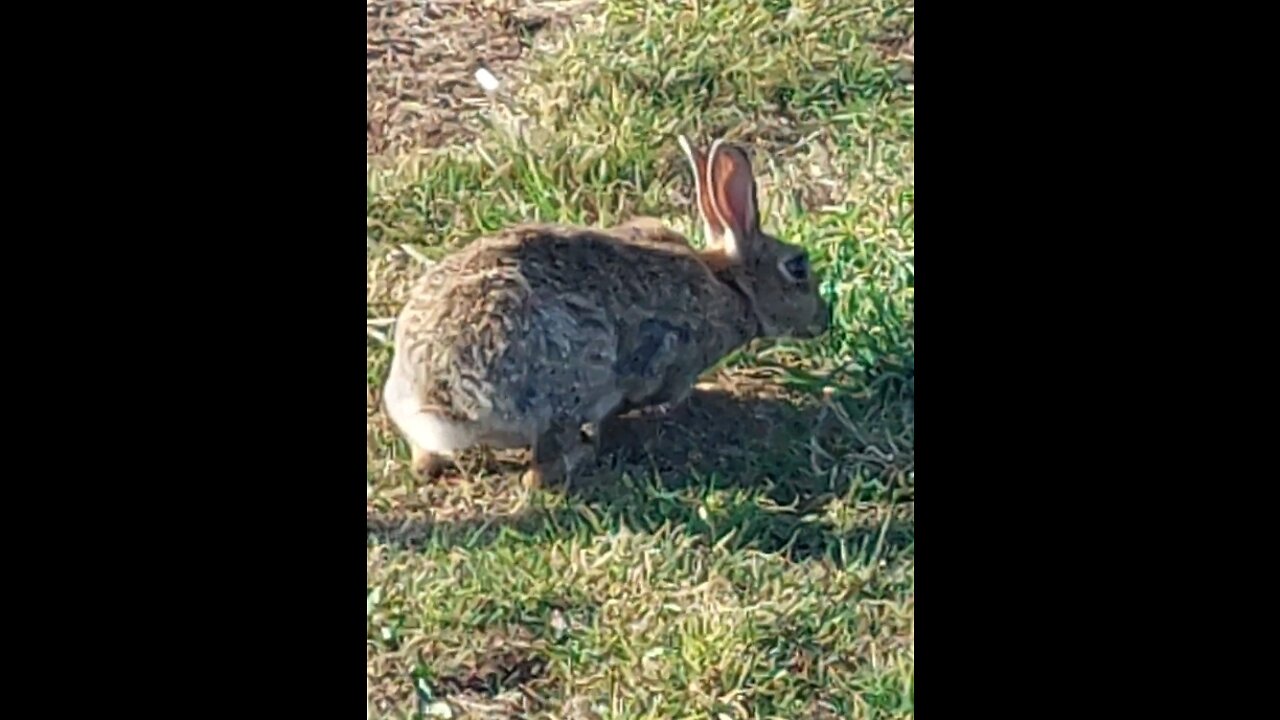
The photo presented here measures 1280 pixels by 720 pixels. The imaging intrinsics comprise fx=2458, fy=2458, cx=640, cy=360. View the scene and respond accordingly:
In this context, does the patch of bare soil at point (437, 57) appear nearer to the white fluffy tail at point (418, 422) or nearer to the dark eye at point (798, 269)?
the white fluffy tail at point (418, 422)

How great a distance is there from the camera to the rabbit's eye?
11.6 ft

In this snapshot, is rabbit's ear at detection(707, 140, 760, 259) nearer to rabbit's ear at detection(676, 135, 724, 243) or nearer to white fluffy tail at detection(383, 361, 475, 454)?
rabbit's ear at detection(676, 135, 724, 243)

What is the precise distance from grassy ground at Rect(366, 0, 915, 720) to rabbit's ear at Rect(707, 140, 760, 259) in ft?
0.11

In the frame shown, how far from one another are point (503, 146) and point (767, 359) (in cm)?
49

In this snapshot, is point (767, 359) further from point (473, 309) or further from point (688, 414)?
point (473, 309)

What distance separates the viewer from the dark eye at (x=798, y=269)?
3.54m

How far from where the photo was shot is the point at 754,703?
3.34 m

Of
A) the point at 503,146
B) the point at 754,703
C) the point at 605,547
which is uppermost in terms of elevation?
the point at 503,146

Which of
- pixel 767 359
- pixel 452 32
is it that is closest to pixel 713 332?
pixel 767 359

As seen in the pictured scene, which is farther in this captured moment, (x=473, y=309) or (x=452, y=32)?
(x=452, y=32)

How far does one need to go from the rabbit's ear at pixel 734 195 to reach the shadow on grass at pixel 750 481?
22 centimetres

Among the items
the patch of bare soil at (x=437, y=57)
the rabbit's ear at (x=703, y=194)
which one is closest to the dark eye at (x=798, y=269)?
the rabbit's ear at (x=703, y=194)

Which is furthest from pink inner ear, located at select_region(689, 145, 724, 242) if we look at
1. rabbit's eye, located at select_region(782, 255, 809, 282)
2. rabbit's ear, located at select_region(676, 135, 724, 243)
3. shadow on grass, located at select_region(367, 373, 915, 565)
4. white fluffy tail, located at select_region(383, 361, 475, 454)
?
white fluffy tail, located at select_region(383, 361, 475, 454)

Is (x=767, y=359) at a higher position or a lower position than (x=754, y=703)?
higher
